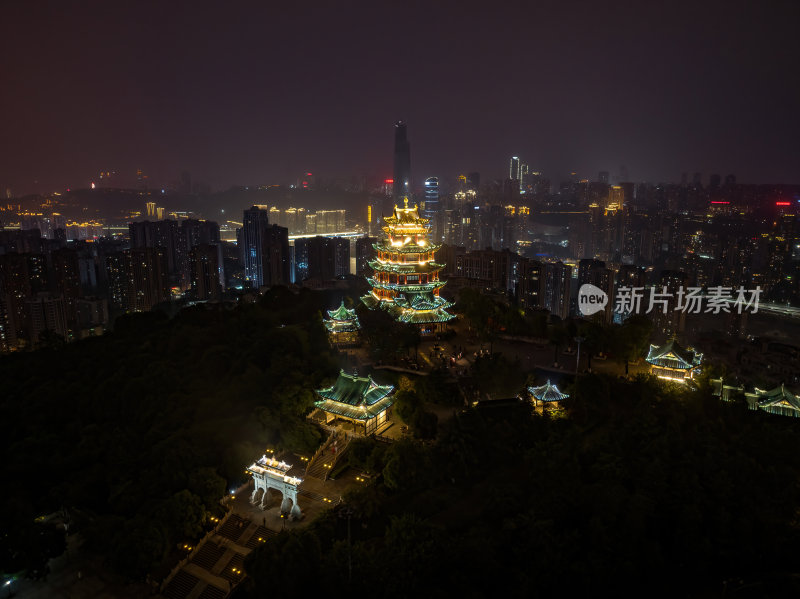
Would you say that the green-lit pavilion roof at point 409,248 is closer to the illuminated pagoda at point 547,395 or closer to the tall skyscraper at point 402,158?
the illuminated pagoda at point 547,395

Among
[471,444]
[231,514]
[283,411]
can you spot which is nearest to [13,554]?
[231,514]

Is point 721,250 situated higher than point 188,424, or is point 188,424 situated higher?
point 721,250

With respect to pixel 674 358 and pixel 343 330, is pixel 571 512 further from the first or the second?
pixel 343 330

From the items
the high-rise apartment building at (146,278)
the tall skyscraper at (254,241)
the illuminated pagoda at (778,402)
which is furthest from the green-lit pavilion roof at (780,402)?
the tall skyscraper at (254,241)

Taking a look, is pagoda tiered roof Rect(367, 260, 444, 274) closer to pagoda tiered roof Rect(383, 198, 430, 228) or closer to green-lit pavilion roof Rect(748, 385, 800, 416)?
pagoda tiered roof Rect(383, 198, 430, 228)

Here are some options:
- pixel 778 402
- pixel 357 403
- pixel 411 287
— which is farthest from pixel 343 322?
pixel 778 402

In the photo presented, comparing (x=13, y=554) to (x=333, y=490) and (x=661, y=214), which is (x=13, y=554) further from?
(x=661, y=214)

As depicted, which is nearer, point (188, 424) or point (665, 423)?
point (665, 423)
